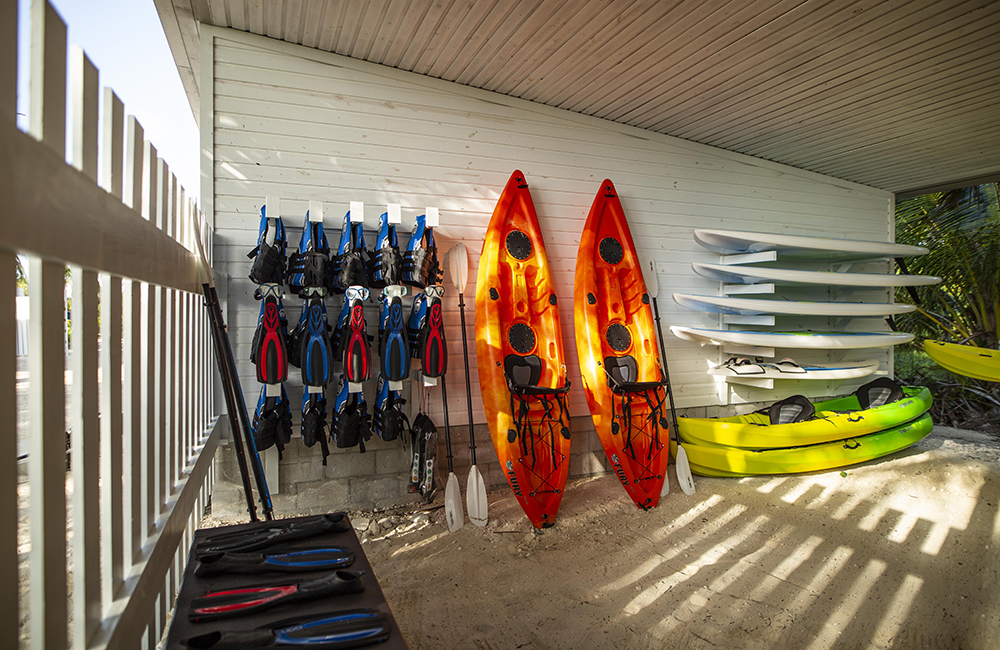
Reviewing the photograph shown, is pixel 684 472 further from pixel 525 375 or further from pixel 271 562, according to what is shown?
pixel 271 562

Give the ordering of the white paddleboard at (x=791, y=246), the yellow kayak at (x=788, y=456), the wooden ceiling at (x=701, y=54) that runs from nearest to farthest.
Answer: the wooden ceiling at (x=701, y=54) → the yellow kayak at (x=788, y=456) → the white paddleboard at (x=791, y=246)

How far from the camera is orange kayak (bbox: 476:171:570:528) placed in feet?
9.93

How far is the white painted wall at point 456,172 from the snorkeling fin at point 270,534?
5.82 feet

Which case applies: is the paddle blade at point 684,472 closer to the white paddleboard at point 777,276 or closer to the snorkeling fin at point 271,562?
the white paddleboard at point 777,276

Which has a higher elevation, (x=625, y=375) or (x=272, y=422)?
(x=625, y=375)

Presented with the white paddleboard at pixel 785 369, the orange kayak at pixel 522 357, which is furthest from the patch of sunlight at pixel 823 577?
the white paddleboard at pixel 785 369

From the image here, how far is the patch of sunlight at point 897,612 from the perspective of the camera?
6.36 feet

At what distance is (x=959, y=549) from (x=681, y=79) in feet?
10.1

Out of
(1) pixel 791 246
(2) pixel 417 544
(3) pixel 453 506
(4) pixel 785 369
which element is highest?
(1) pixel 791 246

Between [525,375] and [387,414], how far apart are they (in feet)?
3.04

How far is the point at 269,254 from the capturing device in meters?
2.55

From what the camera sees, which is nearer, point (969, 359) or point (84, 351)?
point (84, 351)

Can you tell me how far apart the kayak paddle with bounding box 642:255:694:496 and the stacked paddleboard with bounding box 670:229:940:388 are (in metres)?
0.24

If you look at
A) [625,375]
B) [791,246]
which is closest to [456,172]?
[625,375]
